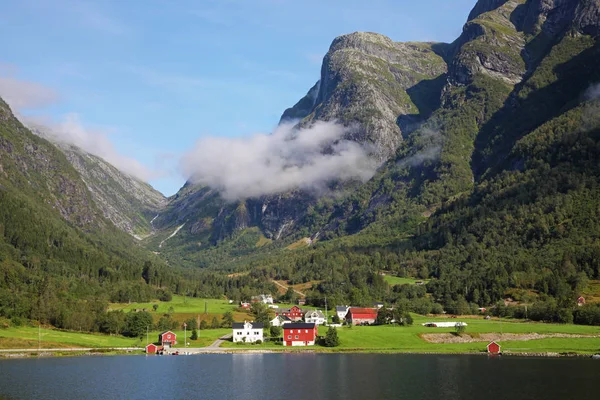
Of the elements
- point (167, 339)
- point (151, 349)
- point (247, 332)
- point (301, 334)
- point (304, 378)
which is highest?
point (247, 332)

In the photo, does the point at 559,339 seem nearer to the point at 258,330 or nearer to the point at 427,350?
the point at 427,350

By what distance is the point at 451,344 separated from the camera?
161500 mm

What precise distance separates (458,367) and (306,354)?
1647 inches

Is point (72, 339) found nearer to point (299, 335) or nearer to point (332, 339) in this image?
point (299, 335)

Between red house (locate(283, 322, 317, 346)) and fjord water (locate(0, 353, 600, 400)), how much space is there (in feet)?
81.9

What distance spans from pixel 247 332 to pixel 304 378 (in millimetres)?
69898

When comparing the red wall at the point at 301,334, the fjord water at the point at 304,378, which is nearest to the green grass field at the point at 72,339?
the fjord water at the point at 304,378

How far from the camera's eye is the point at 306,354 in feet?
501

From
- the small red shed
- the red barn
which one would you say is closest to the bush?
the red barn

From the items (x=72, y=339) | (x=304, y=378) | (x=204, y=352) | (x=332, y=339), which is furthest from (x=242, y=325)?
(x=304, y=378)

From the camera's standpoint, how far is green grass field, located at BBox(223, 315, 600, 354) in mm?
150500

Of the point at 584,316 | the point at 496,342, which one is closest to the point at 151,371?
the point at 496,342

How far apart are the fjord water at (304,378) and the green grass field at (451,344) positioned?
14405mm

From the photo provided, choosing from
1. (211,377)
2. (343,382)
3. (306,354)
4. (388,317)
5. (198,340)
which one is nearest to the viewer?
(343,382)
